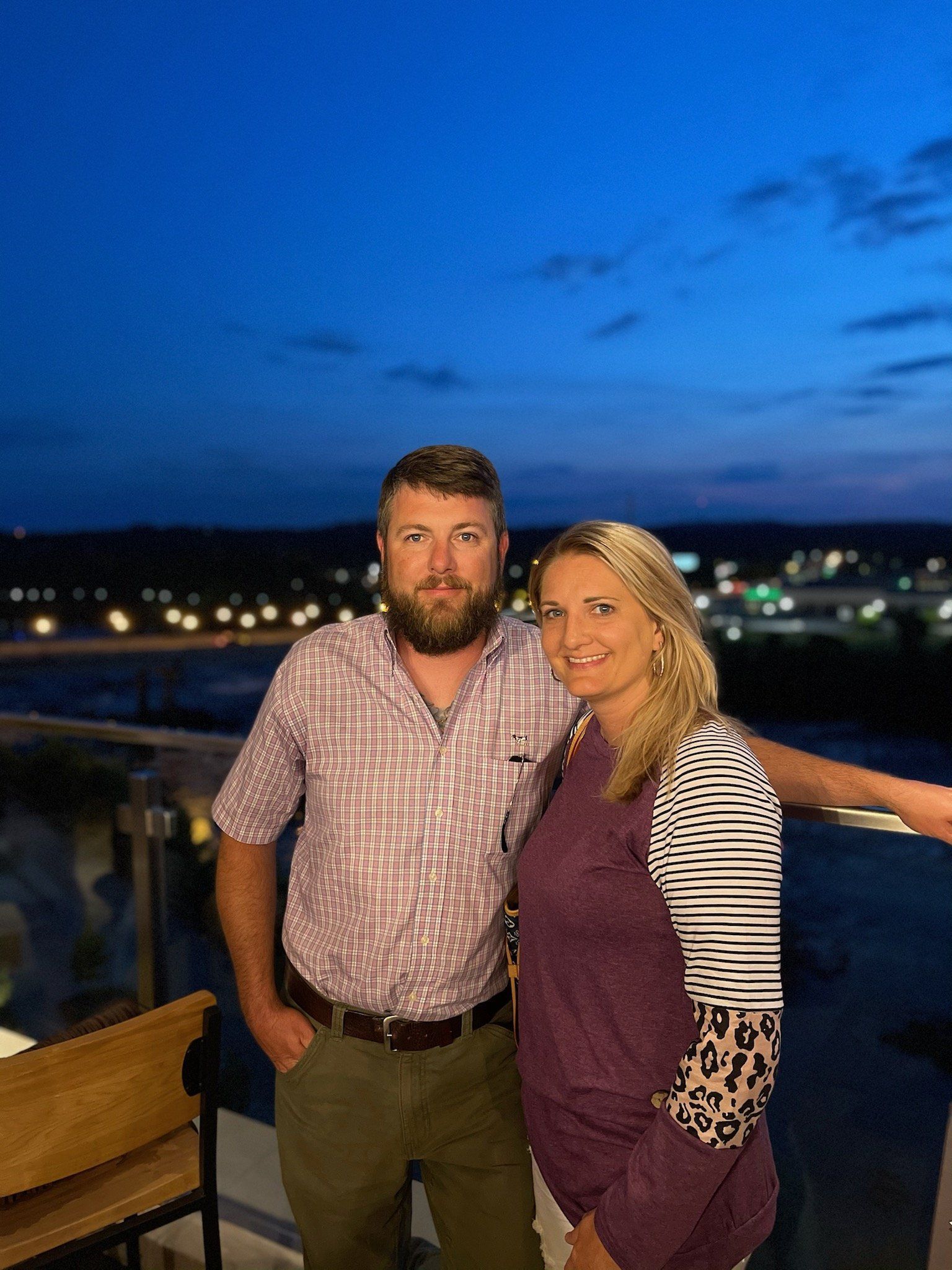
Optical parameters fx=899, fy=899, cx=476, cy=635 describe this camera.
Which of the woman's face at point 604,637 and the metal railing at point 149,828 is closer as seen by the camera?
the woman's face at point 604,637

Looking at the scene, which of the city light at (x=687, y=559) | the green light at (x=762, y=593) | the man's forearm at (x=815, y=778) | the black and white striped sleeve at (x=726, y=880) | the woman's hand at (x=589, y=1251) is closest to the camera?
the black and white striped sleeve at (x=726, y=880)

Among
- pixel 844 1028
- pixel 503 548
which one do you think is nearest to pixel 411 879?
pixel 503 548

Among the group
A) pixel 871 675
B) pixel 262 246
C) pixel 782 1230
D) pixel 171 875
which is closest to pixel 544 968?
pixel 782 1230

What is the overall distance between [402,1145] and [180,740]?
1.51 metres

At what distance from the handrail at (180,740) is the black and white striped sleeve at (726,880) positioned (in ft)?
1.87

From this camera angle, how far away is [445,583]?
1.88 metres

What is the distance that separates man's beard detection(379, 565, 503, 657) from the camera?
188cm

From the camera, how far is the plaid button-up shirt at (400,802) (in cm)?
181

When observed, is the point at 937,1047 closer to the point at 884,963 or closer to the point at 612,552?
the point at 884,963

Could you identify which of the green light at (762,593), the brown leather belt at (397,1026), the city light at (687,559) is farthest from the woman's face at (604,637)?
the green light at (762,593)

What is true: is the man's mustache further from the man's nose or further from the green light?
the green light

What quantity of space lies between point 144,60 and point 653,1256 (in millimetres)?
57775

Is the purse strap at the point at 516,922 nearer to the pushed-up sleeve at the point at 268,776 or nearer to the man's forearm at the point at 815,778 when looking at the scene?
the man's forearm at the point at 815,778

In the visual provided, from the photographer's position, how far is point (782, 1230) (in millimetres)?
2090
